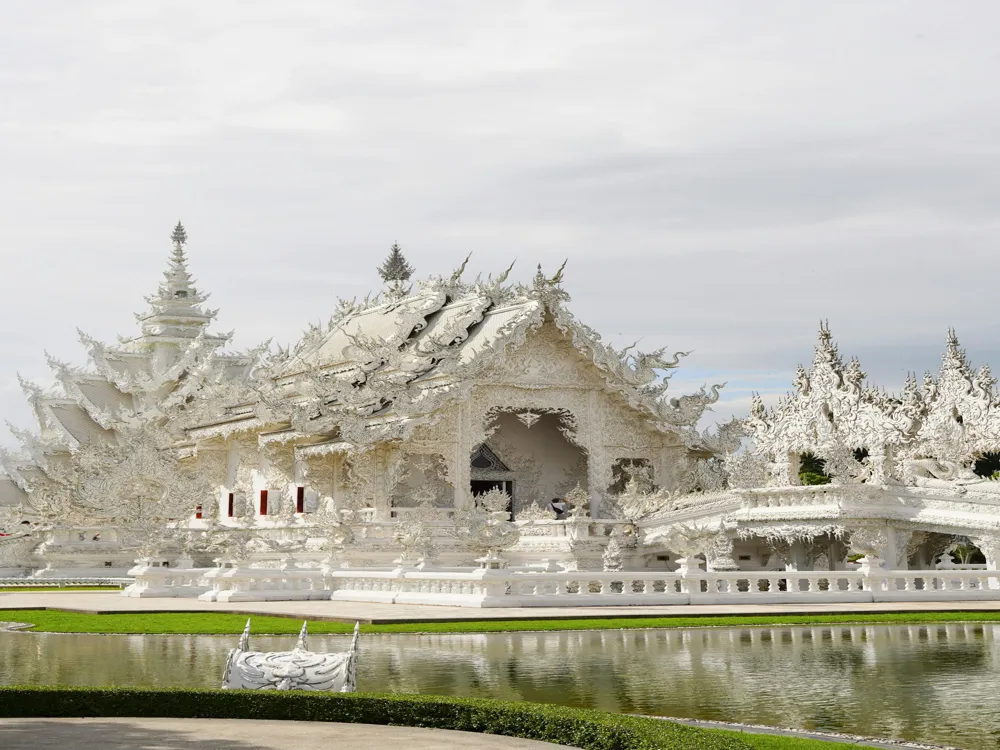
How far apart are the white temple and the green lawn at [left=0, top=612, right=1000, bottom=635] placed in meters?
3.08

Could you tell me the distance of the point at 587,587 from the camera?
21.3 meters

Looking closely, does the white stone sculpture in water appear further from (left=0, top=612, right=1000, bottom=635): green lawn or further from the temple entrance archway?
the temple entrance archway

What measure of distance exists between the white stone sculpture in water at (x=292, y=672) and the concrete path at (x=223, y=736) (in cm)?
64

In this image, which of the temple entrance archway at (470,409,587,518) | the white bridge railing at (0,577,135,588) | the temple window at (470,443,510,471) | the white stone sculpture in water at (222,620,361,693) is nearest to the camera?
the white stone sculpture in water at (222,620,361,693)

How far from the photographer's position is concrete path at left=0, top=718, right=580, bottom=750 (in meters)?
7.36

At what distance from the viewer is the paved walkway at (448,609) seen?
721 inches

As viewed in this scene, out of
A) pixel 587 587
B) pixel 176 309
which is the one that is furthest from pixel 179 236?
pixel 587 587

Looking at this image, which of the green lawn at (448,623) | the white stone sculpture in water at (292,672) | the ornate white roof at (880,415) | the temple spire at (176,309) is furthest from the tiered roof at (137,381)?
the white stone sculpture in water at (292,672)

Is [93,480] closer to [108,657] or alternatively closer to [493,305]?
[493,305]

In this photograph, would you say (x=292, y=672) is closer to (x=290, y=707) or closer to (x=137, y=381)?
(x=290, y=707)

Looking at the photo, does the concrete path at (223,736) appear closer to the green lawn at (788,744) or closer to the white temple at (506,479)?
the green lawn at (788,744)

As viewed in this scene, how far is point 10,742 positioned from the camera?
7379 mm

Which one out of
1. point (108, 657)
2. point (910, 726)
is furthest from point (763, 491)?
point (910, 726)

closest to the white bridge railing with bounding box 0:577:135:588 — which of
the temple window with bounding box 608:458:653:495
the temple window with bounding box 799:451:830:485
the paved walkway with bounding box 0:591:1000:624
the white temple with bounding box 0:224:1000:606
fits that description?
the white temple with bounding box 0:224:1000:606
